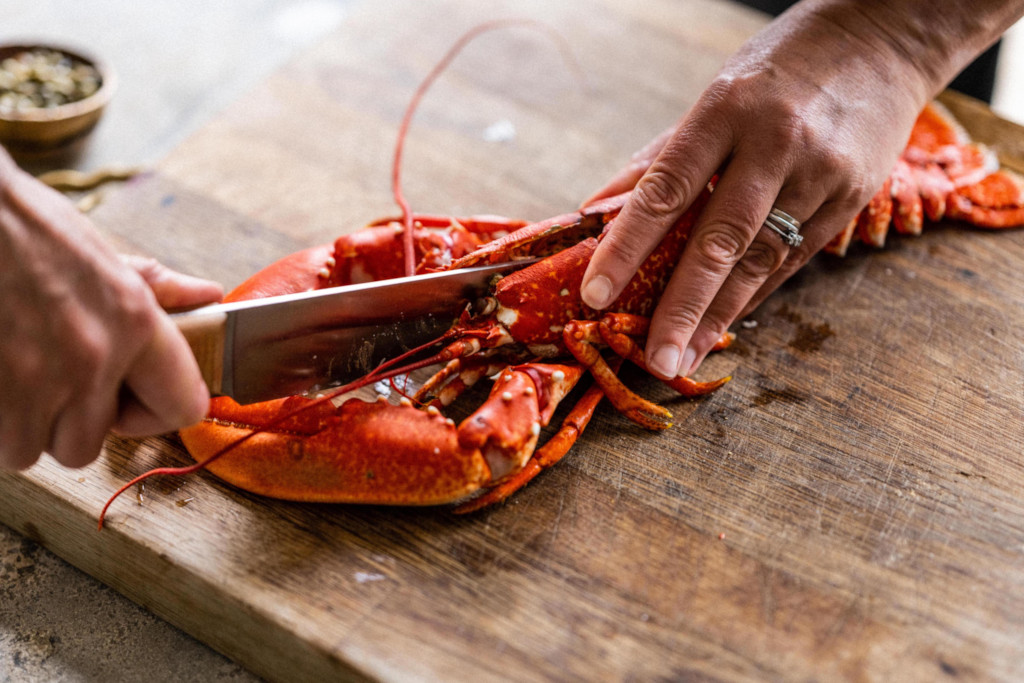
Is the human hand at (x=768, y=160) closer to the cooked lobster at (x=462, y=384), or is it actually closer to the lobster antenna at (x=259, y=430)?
the cooked lobster at (x=462, y=384)

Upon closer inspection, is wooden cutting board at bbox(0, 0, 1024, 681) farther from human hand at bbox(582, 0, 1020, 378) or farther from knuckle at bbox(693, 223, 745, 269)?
knuckle at bbox(693, 223, 745, 269)

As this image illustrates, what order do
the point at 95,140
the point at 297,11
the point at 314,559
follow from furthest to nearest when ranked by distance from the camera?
the point at 297,11 < the point at 95,140 < the point at 314,559

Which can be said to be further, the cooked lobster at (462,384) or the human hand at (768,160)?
the human hand at (768,160)

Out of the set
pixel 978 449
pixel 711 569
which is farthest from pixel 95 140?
pixel 978 449

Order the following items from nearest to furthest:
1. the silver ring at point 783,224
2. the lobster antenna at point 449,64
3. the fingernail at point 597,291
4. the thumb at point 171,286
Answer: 1. the thumb at point 171,286
2. the fingernail at point 597,291
3. the silver ring at point 783,224
4. the lobster antenna at point 449,64

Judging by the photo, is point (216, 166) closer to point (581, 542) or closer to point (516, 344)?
point (516, 344)

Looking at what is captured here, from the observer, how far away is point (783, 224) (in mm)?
1733

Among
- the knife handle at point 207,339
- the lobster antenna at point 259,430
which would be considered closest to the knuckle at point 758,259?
the lobster antenna at point 259,430

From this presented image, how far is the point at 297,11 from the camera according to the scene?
3.68m

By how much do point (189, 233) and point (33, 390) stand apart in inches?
40.3

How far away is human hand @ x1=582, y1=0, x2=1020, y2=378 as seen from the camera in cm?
165

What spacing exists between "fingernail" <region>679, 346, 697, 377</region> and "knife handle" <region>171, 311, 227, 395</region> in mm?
955

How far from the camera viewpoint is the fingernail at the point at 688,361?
5.75 ft

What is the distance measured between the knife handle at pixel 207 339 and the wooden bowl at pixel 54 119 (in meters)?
1.73
